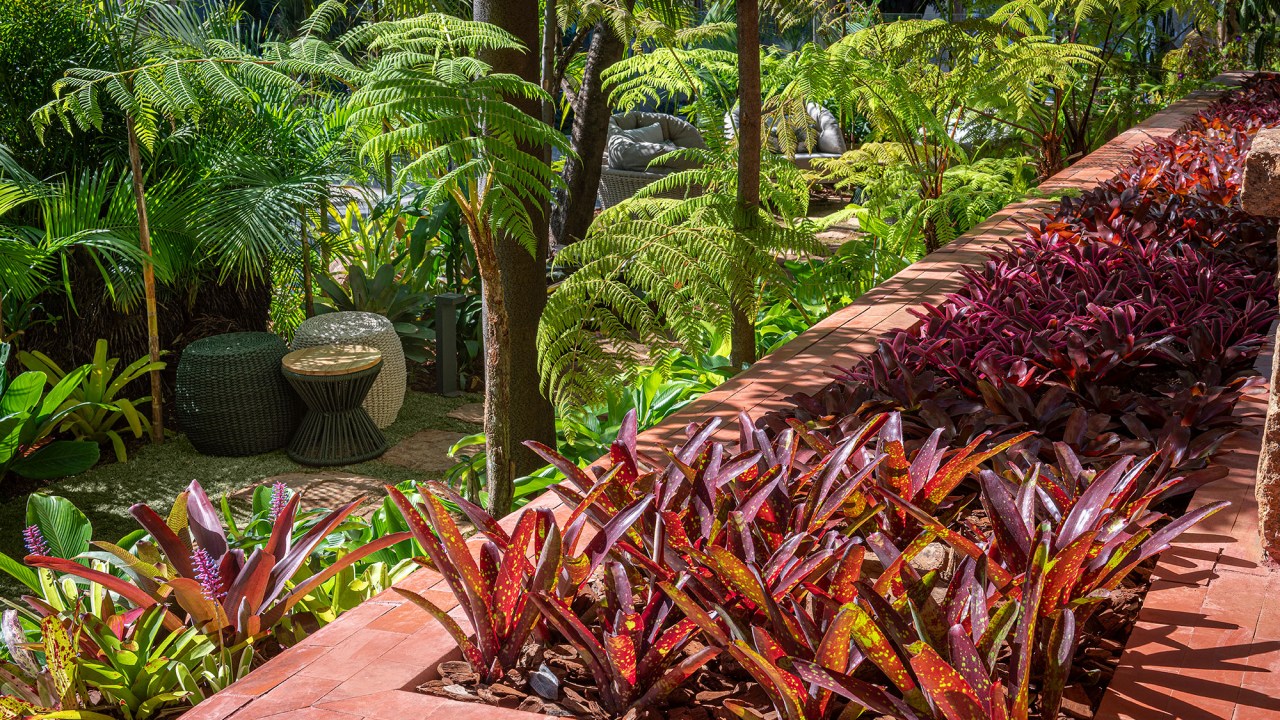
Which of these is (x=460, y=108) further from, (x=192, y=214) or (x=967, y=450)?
(x=192, y=214)

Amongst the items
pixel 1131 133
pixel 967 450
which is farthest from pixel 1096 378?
pixel 1131 133

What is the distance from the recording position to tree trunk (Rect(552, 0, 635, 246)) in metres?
6.26

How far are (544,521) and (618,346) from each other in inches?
57.4

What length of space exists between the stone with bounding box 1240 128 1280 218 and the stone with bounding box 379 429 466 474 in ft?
12.7

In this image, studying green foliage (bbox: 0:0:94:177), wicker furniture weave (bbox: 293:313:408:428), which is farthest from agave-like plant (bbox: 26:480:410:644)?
green foliage (bbox: 0:0:94:177)

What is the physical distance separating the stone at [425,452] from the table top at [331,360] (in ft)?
1.49

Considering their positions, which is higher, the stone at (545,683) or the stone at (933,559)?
the stone at (545,683)

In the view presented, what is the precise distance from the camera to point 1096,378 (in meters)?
2.56

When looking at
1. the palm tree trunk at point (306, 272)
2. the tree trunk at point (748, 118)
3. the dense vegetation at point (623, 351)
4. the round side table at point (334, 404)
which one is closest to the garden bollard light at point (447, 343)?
the dense vegetation at point (623, 351)

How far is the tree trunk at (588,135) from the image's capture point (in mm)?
6258

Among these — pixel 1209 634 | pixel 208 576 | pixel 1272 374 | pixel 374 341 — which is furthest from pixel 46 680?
pixel 374 341

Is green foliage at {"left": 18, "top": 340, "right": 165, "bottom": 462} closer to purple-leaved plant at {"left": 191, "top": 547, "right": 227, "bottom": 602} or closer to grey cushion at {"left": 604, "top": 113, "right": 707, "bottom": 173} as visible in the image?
purple-leaved plant at {"left": 191, "top": 547, "right": 227, "bottom": 602}

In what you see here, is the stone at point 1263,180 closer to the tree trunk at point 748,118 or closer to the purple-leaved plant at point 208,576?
the purple-leaved plant at point 208,576

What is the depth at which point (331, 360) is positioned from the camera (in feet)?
16.9
